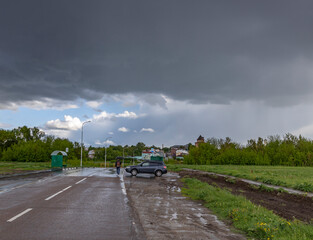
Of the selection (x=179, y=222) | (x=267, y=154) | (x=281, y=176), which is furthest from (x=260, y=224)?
(x=267, y=154)

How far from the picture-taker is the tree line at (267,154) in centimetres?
7888

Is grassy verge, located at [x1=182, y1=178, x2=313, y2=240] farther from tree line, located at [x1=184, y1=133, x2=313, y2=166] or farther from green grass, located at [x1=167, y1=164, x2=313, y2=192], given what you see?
tree line, located at [x1=184, y1=133, x2=313, y2=166]

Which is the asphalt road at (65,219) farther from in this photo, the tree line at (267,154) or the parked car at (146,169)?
the tree line at (267,154)

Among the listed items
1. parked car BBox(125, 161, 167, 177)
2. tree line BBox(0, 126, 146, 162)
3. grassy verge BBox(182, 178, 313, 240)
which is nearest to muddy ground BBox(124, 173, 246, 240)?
grassy verge BBox(182, 178, 313, 240)

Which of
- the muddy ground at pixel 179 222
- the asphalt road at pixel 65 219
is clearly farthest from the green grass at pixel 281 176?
the asphalt road at pixel 65 219

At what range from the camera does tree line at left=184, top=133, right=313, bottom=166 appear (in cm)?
7888

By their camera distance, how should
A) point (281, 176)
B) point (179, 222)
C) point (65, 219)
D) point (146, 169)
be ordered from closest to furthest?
point (65, 219) < point (179, 222) < point (281, 176) < point (146, 169)

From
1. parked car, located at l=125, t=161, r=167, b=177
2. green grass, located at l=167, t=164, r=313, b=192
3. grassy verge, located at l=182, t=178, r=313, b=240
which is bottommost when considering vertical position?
green grass, located at l=167, t=164, r=313, b=192

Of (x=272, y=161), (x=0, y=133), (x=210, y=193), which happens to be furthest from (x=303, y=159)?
(x=0, y=133)

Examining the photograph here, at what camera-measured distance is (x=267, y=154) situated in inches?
3268

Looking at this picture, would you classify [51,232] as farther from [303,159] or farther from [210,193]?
[303,159]

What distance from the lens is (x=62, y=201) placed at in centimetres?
1147

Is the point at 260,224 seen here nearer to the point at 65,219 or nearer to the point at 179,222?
the point at 179,222

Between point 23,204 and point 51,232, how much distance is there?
4.61 meters
